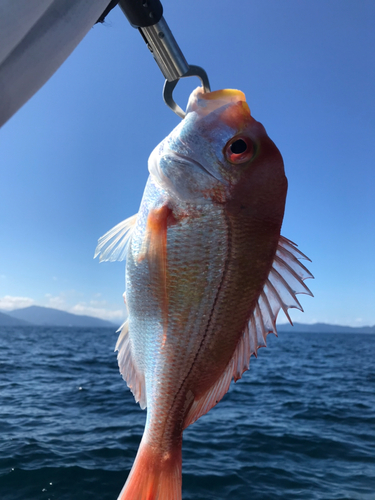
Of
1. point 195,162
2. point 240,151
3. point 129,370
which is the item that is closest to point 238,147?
point 240,151

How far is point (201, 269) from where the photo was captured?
55.4 inches

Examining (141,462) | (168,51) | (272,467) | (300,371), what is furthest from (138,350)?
(300,371)

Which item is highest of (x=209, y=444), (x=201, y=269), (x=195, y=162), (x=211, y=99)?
(x=211, y=99)

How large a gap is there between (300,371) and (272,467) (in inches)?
581

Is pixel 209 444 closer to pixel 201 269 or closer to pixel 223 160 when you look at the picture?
pixel 201 269

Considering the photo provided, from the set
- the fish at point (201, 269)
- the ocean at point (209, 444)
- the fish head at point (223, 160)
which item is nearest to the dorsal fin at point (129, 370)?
the fish at point (201, 269)

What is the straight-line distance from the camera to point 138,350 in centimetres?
155

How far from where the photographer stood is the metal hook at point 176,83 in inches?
54.9

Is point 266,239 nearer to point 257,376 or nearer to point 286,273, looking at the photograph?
point 286,273

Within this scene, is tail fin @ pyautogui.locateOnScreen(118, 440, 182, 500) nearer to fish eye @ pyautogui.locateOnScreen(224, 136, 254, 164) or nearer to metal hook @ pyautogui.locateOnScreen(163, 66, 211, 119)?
fish eye @ pyautogui.locateOnScreen(224, 136, 254, 164)

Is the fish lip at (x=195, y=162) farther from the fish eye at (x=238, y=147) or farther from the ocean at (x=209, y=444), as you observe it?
the ocean at (x=209, y=444)

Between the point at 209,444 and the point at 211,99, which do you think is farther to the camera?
the point at 209,444

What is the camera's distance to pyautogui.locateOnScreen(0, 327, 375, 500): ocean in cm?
564

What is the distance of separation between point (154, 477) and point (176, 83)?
5.16 ft
